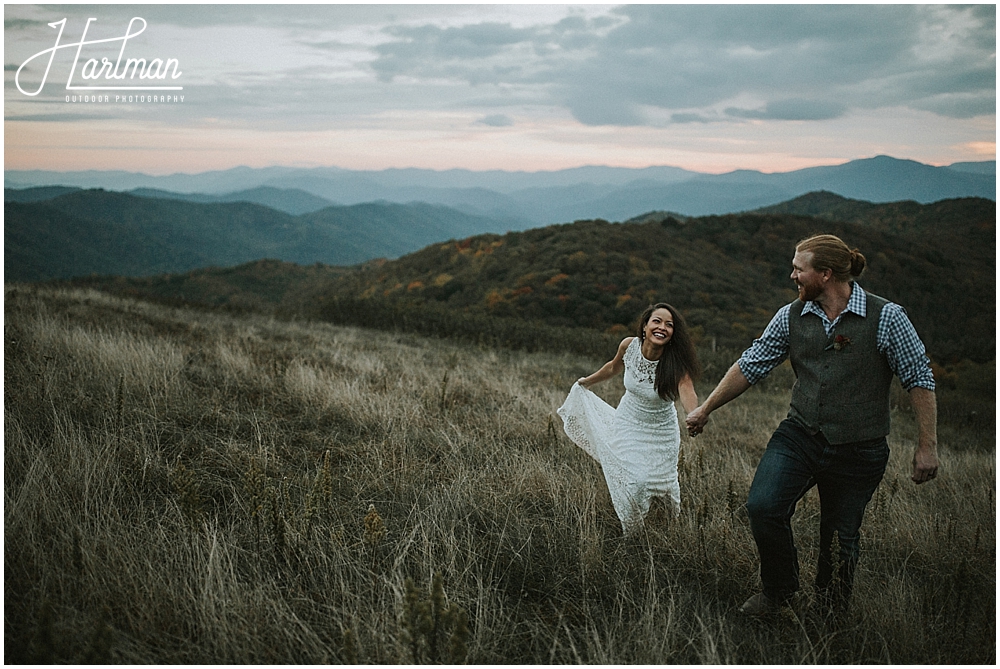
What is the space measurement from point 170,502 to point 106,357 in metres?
3.09

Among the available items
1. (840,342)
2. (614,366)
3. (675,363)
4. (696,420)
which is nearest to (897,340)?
(840,342)

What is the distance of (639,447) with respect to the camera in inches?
144

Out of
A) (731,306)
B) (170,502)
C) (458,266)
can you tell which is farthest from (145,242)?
(170,502)

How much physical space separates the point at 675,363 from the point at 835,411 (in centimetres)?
102

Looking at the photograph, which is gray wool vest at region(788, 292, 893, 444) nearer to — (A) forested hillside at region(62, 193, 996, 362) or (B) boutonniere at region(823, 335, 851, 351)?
(B) boutonniere at region(823, 335, 851, 351)

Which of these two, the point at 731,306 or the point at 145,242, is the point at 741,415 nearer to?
the point at 731,306

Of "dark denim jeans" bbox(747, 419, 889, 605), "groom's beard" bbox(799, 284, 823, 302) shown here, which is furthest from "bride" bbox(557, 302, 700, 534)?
"groom's beard" bbox(799, 284, 823, 302)

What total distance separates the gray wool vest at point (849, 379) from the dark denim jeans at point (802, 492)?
3.6 inches

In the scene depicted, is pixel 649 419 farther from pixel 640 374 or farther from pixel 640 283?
pixel 640 283

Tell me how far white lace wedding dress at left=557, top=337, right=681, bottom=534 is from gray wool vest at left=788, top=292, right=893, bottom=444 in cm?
103

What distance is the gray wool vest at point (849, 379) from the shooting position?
2.59 m

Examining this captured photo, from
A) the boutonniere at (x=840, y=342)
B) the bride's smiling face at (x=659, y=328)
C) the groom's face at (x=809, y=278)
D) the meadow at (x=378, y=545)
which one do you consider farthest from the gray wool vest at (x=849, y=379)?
the bride's smiling face at (x=659, y=328)

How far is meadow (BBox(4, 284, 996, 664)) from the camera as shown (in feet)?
7.62

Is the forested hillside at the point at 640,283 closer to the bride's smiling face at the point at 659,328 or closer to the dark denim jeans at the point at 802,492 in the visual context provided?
the bride's smiling face at the point at 659,328
